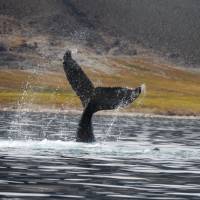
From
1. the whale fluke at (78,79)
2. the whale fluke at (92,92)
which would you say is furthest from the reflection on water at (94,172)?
the whale fluke at (78,79)

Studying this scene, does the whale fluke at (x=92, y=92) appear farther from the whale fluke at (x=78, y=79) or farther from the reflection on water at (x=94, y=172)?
the reflection on water at (x=94, y=172)

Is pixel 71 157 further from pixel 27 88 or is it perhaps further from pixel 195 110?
pixel 27 88

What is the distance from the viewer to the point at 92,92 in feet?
108

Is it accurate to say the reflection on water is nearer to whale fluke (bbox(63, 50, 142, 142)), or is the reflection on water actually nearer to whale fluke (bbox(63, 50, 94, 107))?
whale fluke (bbox(63, 50, 142, 142))

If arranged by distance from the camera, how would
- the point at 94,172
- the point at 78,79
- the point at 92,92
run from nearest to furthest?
1. the point at 94,172
2. the point at 92,92
3. the point at 78,79

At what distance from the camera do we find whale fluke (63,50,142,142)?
3155cm

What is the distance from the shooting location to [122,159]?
31578 millimetres

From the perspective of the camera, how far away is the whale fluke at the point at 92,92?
31547 millimetres

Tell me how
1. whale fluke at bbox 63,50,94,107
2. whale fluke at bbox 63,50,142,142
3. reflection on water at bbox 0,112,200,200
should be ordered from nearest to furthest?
1. reflection on water at bbox 0,112,200,200
2. whale fluke at bbox 63,50,142,142
3. whale fluke at bbox 63,50,94,107

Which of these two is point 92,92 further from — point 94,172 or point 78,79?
point 94,172

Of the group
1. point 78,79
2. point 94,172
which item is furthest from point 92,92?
point 94,172

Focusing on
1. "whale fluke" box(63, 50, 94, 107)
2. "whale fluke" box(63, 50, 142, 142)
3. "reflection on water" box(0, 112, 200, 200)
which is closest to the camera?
"reflection on water" box(0, 112, 200, 200)

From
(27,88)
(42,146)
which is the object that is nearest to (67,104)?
(27,88)

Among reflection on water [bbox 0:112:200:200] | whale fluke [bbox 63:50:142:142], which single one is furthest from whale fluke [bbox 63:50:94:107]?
reflection on water [bbox 0:112:200:200]
